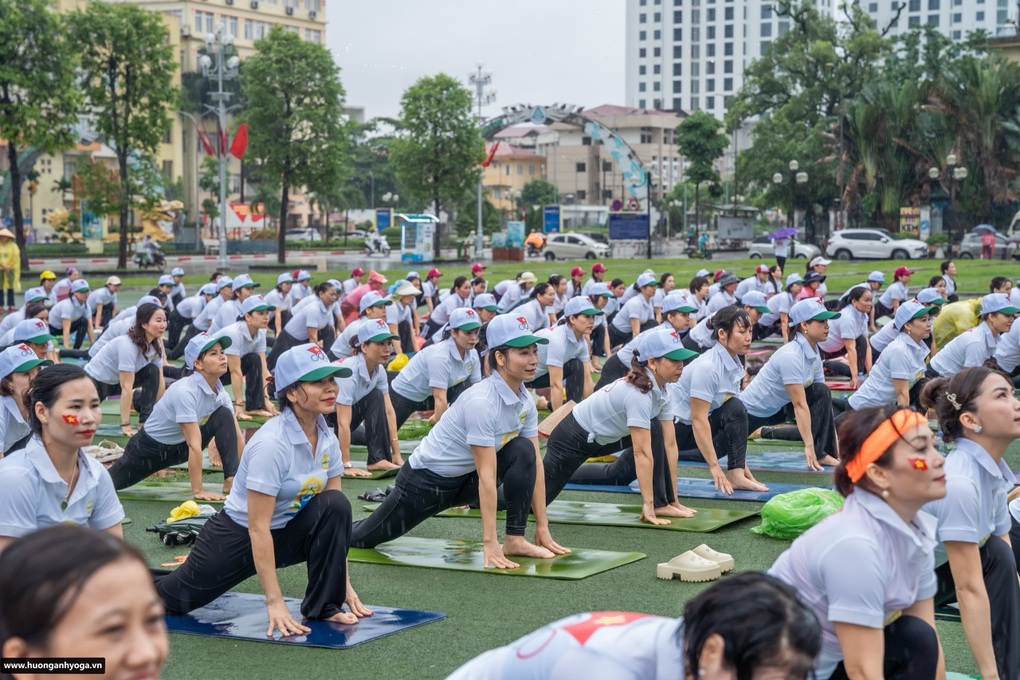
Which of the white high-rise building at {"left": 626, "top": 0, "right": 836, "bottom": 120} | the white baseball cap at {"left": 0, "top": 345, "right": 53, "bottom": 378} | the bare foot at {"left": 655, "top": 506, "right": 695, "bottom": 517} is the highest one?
the white high-rise building at {"left": 626, "top": 0, "right": 836, "bottom": 120}

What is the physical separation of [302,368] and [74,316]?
1403 cm

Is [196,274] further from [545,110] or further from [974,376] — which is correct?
[974,376]

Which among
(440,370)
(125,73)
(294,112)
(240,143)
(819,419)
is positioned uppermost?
(125,73)

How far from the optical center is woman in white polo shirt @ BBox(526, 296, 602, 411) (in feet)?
39.8

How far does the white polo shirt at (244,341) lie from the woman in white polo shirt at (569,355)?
2.56 meters

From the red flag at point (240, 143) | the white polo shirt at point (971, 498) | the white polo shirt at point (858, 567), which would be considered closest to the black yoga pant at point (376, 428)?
the white polo shirt at point (971, 498)

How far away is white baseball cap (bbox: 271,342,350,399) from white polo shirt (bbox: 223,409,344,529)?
0.45ft

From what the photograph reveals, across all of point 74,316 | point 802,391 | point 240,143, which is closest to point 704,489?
point 802,391

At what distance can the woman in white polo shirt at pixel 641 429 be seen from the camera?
25.9ft

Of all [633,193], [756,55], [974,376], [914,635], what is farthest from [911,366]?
[756,55]

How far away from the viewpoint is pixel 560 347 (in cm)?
1224

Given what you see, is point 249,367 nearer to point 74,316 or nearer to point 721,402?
point 721,402

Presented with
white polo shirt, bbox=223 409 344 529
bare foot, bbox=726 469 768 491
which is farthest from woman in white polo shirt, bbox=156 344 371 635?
bare foot, bbox=726 469 768 491

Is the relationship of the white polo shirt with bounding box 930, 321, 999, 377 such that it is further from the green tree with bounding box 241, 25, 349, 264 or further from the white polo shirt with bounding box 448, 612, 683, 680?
the green tree with bounding box 241, 25, 349, 264
